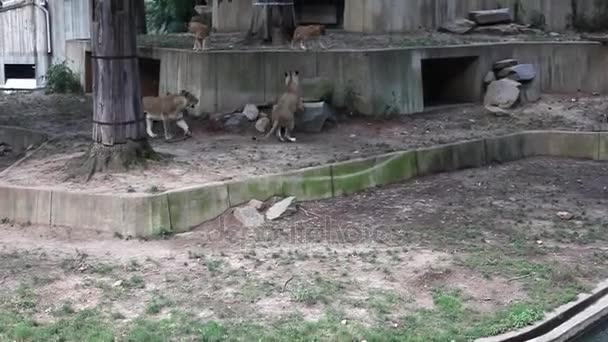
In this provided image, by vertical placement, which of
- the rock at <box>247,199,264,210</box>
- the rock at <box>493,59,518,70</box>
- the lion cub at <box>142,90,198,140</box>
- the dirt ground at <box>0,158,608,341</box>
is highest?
the rock at <box>493,59,518,70</box>

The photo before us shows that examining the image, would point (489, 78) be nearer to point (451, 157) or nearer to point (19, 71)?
point (451, 157)

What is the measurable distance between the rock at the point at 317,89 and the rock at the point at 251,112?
A: 720 mm

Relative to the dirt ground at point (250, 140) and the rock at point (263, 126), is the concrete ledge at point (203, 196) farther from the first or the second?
the rock at point (263, 126)

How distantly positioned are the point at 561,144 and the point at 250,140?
4202 millimetres

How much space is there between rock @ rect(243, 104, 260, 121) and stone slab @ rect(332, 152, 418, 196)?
243 cm

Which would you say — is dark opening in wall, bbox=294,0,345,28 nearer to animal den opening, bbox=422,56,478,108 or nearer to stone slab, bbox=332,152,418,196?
animal den opening, bbox=422,56,478,108

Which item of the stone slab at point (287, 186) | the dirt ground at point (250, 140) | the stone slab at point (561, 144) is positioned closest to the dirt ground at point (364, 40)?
the dirt ground at point (250, 140)

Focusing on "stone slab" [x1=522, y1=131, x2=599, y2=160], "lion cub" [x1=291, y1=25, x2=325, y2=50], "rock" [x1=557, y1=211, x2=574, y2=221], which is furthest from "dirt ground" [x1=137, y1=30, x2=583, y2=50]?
"rock" [x1=557, y1=211, x2=574, y2=221]

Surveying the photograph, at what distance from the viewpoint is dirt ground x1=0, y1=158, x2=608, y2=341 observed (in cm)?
579

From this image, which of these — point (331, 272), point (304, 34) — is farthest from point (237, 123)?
point (331, 272)

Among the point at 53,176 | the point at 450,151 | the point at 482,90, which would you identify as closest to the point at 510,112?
the point at 482,90

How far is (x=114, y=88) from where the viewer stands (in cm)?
866

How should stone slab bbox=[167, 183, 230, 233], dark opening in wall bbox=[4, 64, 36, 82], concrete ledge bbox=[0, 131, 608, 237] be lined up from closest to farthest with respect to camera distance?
concrete ledge bbox=[0, 131, 608, 237] < stone slab bbox=[167, 183, 230, 233] < dark opening in wall bbox=[4, 64, 36, 82]

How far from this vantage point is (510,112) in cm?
1240
